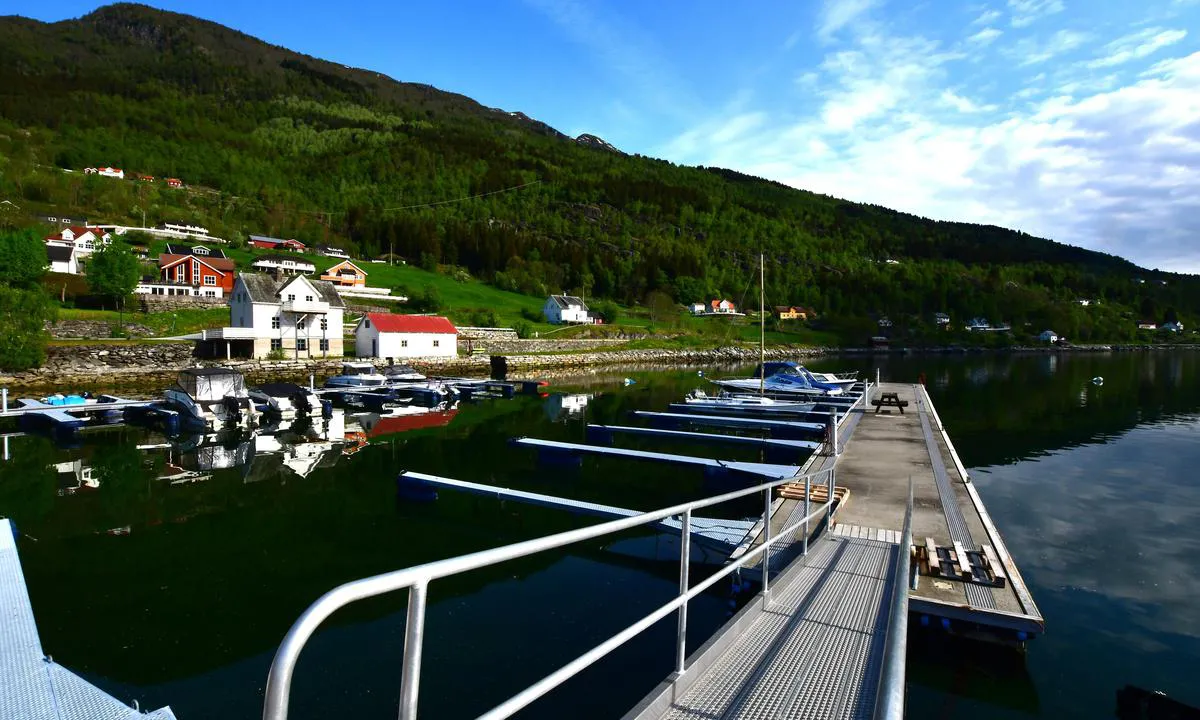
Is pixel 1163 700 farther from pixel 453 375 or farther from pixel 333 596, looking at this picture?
pixel 453 375

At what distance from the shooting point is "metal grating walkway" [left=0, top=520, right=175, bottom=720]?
231 inches

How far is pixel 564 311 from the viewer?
94250 mm

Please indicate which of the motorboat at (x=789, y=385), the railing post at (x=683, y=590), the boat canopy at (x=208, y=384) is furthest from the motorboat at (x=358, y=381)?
the railing post at (x=683, y=590)

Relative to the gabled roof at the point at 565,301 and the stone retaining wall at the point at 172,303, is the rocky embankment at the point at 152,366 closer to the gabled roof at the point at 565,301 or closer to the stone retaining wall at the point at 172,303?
the stone retaining wall at the point at 172,303

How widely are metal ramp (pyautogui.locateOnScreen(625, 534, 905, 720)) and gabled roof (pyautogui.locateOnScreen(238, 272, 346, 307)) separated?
52.6m

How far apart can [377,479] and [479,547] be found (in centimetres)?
729

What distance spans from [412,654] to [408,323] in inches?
2202

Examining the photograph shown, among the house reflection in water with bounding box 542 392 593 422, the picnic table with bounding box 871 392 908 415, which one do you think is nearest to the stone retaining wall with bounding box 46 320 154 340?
the house reflection in water with bounding box 542 392 593 422

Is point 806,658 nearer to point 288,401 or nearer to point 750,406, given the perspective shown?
point 750,406

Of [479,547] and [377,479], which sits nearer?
[479,547]

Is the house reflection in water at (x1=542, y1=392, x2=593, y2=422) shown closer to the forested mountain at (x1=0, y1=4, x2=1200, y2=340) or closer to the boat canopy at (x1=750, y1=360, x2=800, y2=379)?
the boat canopy at (x1=750, y1=360, x2=800, y2=379)

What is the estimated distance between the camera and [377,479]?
19.7m

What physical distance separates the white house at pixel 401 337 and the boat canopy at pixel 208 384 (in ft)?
72.3

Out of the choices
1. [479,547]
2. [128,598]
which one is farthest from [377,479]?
[128,598]
